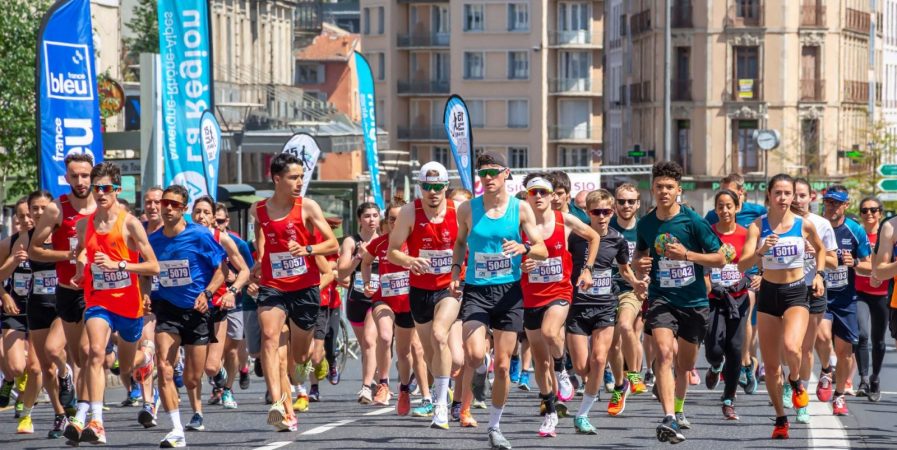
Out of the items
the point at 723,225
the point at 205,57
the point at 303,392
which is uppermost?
the point at 205,57

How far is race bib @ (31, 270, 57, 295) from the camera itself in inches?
581

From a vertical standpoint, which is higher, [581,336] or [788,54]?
[788,54]

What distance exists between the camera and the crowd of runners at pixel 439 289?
13.6 metres

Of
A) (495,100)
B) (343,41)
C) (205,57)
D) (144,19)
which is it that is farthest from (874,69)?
(205,57)

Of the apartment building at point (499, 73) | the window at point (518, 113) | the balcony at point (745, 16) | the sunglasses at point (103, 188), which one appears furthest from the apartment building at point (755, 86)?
the sunglasses at point (103, 188)

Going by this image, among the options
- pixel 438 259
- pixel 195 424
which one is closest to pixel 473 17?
pixel 438 259

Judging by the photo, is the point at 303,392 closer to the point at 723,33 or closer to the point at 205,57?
the point at 205,57

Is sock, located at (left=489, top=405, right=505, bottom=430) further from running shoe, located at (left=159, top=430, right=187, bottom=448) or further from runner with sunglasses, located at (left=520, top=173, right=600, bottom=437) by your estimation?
running shoe, located at (left=159, top=430, right=187, bottom=448)

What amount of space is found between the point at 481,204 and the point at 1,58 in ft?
71.3

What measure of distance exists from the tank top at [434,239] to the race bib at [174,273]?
1758mm

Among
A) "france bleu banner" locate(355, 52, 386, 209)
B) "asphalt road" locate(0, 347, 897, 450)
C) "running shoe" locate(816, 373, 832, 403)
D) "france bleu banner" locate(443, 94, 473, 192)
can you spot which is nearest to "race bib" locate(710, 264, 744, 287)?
"asphalt road" locate(0, 347, 897, 450)

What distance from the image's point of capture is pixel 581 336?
16.0m

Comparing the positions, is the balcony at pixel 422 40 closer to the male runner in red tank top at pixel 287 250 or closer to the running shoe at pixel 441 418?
the male runner in red tank top at pixel 287 250

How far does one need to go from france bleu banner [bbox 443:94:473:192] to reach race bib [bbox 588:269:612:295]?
380 inches
